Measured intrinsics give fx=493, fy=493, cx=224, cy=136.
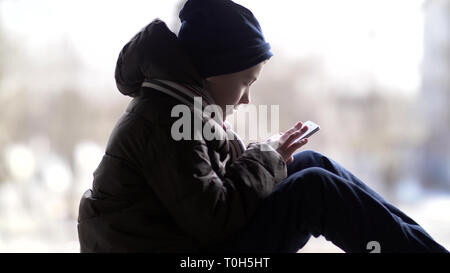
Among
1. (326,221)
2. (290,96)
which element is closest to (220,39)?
(326,221)

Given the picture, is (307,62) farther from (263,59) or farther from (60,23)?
(60,23)

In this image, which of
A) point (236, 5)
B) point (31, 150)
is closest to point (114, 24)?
point (31, 150)

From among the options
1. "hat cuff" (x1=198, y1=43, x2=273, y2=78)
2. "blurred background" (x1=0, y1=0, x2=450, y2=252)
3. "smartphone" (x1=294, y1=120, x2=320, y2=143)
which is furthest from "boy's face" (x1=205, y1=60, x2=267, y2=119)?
"blurred background" (x1=0, y1=0, x2=450, y2=252)

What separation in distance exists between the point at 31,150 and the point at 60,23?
46 centimetres

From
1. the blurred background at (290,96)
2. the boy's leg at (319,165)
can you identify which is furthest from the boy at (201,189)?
the blurred background at (290,96)

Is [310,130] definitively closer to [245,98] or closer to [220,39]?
[245,98]

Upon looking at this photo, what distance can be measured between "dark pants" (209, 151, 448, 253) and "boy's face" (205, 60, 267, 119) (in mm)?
211

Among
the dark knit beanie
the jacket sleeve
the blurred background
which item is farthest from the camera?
the blurred background

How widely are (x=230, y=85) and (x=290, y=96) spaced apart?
73 cm

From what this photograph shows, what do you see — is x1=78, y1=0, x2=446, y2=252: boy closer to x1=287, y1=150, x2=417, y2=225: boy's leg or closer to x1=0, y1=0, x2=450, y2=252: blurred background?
x1=287, y1=150, x2=417, y2=225: boy's leg

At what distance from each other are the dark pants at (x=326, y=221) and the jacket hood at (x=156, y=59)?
10.2 inches

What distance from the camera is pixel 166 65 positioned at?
85 cm

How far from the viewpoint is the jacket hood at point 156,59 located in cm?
85

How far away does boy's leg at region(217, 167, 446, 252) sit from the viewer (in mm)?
794
